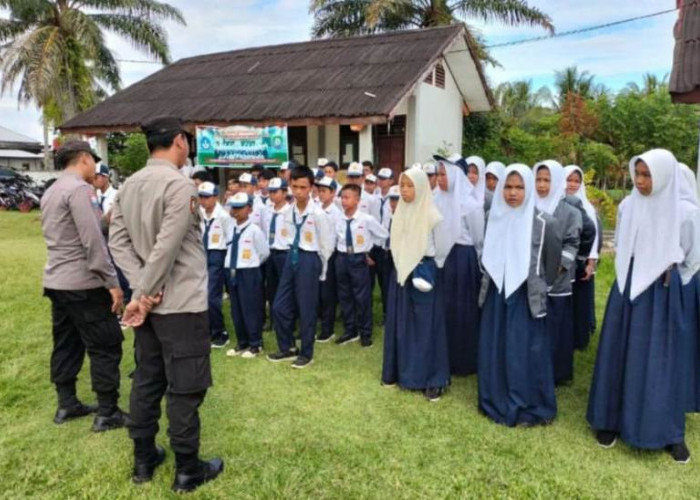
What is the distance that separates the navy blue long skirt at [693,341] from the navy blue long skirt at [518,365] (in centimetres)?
77

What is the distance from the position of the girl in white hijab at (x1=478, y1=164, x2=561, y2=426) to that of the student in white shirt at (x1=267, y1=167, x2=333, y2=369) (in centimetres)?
152

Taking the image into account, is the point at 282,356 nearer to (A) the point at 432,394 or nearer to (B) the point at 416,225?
(A) the point at 432,394

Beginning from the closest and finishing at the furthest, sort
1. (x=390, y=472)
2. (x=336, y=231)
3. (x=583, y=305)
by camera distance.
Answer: (x=390, y=472) < (x=583, y=305) < (x=336, y=231)

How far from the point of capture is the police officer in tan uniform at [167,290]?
2602mm

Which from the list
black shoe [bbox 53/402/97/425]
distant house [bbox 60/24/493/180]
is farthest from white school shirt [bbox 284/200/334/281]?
distant house [bbox 60/24/493/180]

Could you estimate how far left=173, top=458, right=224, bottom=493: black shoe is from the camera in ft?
9.22

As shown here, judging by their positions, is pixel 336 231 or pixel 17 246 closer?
pixel 336 231

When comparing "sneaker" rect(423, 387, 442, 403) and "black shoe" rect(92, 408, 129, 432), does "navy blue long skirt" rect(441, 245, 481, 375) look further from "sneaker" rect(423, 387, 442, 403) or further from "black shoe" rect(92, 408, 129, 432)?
"black shoe" rect(92, 408, 129, 432)

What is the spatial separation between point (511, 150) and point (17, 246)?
44.9 ft

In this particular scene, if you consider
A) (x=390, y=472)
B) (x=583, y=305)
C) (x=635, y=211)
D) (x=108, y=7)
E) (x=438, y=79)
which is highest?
(x=108, y=7)

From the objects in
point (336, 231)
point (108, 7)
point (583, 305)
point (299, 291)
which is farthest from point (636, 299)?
point (108, 7)

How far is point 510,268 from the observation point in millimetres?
3562

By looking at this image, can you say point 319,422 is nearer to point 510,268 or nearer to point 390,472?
point 390,472

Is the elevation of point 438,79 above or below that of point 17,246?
above
